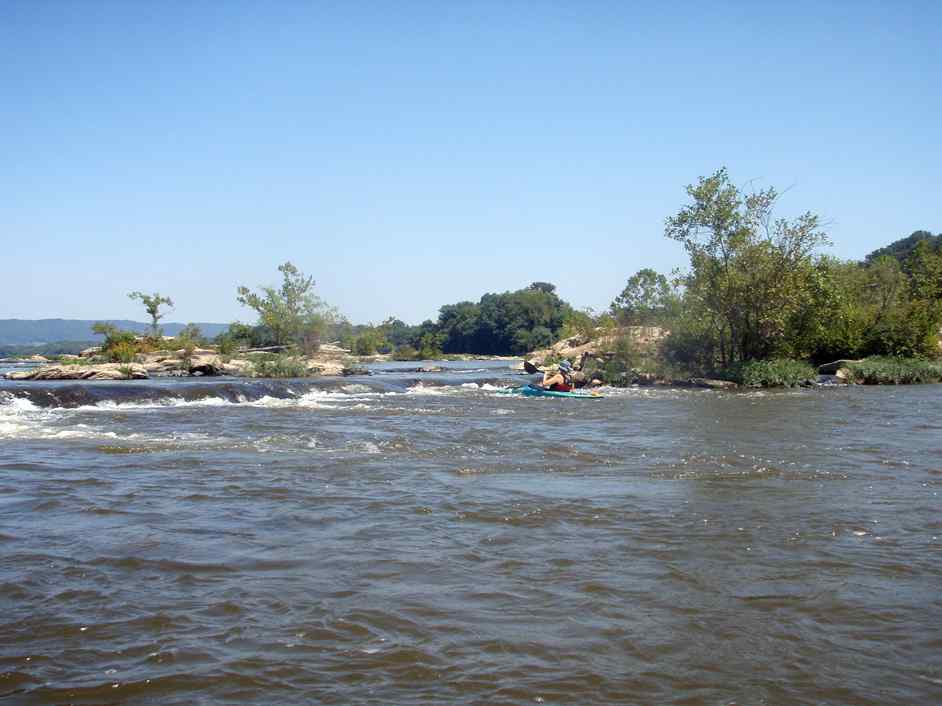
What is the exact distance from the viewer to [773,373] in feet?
92.5

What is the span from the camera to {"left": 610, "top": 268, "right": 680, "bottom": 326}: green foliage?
31594 mm

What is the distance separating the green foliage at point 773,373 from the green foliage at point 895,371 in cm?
211

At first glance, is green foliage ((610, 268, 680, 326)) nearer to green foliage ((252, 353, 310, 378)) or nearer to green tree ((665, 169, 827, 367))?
green tree ((665, 169, 827, 367))

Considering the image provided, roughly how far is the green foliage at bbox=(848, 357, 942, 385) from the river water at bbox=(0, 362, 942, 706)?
60.4 feet

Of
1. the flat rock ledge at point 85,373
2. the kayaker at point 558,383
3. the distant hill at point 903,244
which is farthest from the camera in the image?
the distant hill at point 903,244

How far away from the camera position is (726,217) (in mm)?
29031

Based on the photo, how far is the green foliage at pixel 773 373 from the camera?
28203mm

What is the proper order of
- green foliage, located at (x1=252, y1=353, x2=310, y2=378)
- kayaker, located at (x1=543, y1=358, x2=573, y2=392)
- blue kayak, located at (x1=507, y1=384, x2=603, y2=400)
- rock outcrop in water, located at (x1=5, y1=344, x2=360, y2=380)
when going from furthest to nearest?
green foliage, located at (x1=252, y1=353, x2=310, y2=378) → rock outcrop in water, located at (x1=5, y1=344, x2=360, y2=380) → kayaker, located at (x1=543, y1=358, x2=573, y2=392) → blue kayak, located at (x1=507, y1=384, x2=603, y2=400)

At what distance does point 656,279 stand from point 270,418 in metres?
19.8

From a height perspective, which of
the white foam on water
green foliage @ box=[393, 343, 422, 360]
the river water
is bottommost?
the river water

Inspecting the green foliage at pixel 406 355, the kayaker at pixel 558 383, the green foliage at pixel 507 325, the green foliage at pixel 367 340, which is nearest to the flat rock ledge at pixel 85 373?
the kayaker at pixel 558 383

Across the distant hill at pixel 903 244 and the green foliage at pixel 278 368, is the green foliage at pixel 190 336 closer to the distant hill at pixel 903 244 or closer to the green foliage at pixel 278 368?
the green foliage at pixel 278 368

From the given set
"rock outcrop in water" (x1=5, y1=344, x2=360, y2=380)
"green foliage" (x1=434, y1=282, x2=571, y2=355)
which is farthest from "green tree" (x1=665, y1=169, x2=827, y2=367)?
"green foliage" (x1=434, y1=282, x2=571, y2=355)

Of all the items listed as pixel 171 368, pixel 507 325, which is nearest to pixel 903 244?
pixel 507 325
